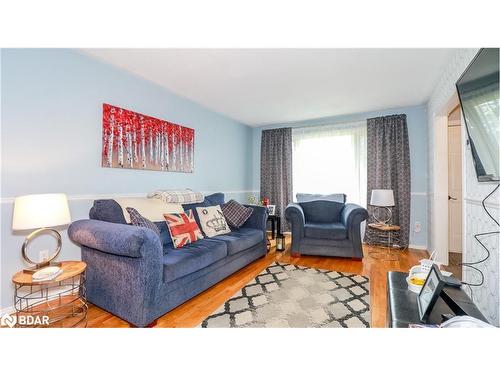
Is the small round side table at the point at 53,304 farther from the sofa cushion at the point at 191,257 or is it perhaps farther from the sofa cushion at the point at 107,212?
the sofa cushion at the point at 191,257

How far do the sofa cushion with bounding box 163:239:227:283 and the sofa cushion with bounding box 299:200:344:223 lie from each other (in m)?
1.87

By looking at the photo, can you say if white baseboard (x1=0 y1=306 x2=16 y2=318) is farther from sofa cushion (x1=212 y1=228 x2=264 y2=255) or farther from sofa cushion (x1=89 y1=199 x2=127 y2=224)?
sofa cushion (x1=212 y1=228 x2=264 y2=255)

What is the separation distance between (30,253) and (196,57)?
2.27 metres

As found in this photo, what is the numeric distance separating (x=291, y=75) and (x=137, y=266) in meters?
2.49

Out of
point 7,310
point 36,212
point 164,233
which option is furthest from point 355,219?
point 7,310

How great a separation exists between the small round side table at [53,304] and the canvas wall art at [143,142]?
3.88ft

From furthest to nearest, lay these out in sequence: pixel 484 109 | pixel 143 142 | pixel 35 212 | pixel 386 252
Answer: pixel 386 252, pixel 143 142, pixel 35 212, pixel 484 109

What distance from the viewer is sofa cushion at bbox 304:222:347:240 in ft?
10.0

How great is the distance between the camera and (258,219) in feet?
10.2

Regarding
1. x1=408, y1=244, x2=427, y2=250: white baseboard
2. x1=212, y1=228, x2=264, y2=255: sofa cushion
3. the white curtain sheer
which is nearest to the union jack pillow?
x1=212, y1=228, x2=264, y2=255: sofa cushion

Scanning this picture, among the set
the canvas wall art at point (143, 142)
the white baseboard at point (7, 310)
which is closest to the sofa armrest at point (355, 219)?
the canvas wall art at point (143, 142)

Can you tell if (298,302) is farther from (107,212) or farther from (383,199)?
(383,199)
